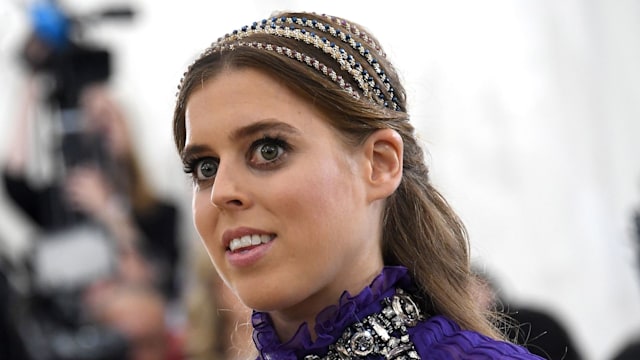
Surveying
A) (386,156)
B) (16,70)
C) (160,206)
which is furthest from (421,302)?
(16,70)

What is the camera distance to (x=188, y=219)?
5.10m

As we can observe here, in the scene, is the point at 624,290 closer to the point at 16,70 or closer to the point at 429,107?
the point at 429,107

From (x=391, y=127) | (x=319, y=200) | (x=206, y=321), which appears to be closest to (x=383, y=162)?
(x=391, y=127)

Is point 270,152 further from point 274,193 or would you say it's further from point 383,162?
point 383,162

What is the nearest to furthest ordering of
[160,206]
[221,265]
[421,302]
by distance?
1. [221,265]
2. [421,302]
3. [160,206]

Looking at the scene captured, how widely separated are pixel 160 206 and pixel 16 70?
3.26 feet

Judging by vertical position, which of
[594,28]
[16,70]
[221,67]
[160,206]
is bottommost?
[160,206]

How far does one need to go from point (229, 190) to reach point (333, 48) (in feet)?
0.90

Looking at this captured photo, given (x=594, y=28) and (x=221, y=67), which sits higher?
(x=221, y=67)

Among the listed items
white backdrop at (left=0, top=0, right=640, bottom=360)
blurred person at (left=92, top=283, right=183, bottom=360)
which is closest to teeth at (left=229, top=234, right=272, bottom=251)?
blurred person at (left=92, top=283, right=183, bottom=360)

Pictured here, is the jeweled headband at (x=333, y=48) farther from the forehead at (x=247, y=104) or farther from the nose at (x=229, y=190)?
the nose at (x=229, y=190)

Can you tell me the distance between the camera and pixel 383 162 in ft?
5.40

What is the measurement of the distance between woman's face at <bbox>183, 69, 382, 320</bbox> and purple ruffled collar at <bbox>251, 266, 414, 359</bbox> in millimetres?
37

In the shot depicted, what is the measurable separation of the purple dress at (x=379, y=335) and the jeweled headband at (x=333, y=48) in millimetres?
280
